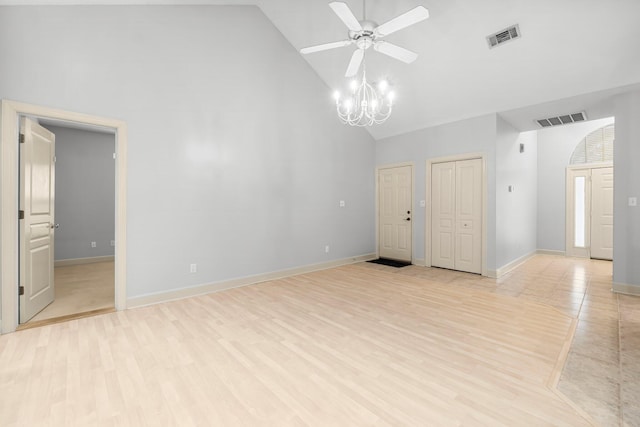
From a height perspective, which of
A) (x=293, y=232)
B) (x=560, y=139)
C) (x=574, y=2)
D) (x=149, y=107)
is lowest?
(x=293, y=232)

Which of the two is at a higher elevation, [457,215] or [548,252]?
[457,215]

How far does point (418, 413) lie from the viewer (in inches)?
66.0

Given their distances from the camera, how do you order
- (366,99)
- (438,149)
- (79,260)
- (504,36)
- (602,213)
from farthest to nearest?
(602,213)
(79,260)
(438,149)
(366,99)
(504,36)

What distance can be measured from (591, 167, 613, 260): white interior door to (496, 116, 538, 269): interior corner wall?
1.07 m

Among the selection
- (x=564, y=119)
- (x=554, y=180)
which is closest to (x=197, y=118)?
(x=564, y=119)

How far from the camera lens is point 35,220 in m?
3.18

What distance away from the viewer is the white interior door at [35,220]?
9.75ft

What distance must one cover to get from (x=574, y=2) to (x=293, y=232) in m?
4.68

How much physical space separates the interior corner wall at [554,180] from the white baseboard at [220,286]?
5.39 meters

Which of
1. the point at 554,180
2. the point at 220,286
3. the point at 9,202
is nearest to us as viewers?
the point at 9,202

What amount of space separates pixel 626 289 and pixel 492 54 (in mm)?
3821

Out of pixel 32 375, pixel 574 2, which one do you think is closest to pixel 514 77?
pixel 574 2

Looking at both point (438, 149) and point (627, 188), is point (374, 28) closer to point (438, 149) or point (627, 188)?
point (438, 149)

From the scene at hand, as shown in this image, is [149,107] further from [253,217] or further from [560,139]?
[560,139]
